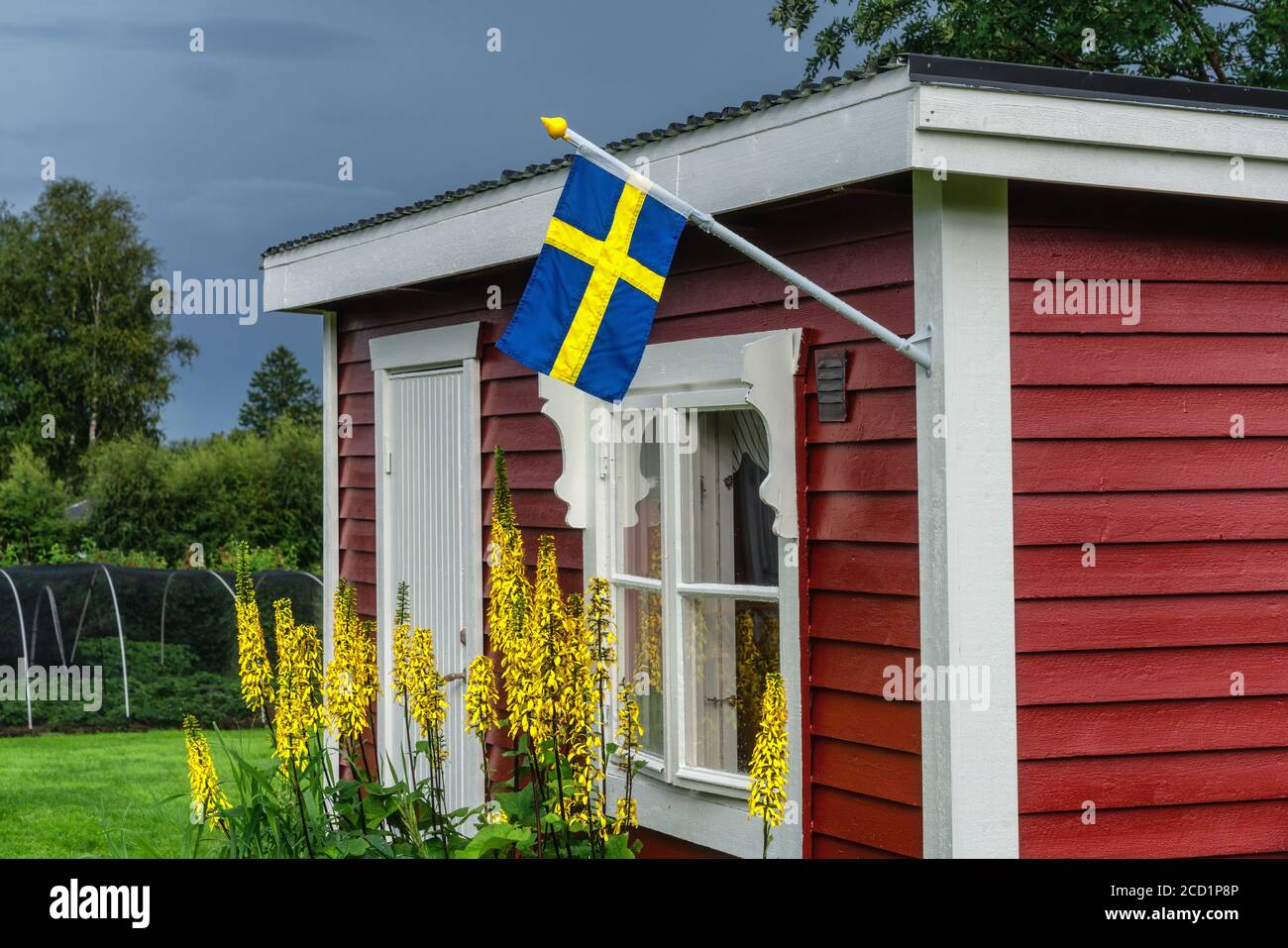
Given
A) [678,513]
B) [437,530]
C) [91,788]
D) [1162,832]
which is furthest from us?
[91,788]

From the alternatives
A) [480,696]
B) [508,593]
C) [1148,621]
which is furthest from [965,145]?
[480,696]

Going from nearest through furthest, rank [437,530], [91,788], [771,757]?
[771,757]
[437,530]
[91,788]

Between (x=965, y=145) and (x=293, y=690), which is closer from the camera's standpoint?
(x=965, y=145)

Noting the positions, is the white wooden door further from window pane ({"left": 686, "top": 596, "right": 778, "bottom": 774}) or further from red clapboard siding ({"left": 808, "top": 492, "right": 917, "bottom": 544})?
red clapboard siding ({"left": 808, "top": 492, "right": 917, "bottom": 544})

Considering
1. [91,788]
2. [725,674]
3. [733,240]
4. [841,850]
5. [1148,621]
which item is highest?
[733,240]

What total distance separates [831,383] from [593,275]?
35.5 inches

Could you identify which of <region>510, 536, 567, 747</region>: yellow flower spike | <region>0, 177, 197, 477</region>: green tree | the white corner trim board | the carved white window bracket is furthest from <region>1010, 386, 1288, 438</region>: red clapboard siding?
<region>0, 177, 197, 477</region>: green tree

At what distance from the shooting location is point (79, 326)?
34.9 meters

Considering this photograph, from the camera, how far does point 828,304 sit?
425 cm

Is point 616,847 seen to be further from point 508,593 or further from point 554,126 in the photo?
point 554,126

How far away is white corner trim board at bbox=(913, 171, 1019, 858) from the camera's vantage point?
4301mm

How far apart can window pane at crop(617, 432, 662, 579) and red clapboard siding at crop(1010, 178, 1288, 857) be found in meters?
1.60

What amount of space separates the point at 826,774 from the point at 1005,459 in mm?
1179
